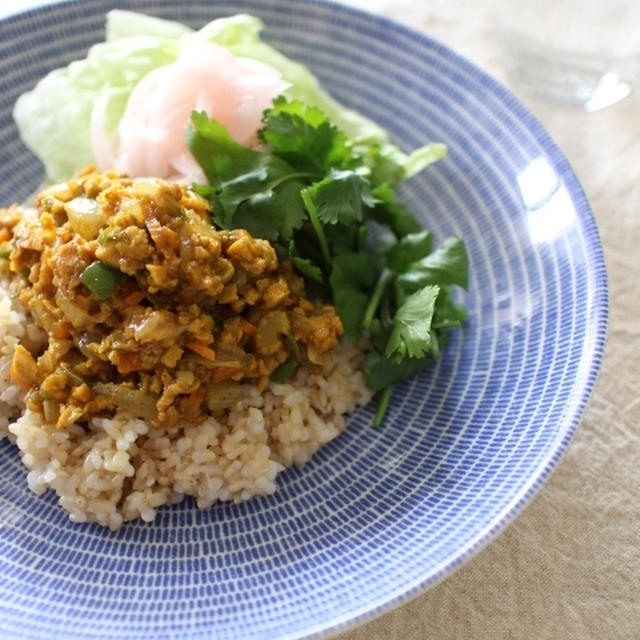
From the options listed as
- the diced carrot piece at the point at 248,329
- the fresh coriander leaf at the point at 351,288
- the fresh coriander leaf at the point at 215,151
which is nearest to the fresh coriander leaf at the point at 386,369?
the fresh coriander leaf at the point at 351,288

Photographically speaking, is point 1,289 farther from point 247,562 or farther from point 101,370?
point 247,562

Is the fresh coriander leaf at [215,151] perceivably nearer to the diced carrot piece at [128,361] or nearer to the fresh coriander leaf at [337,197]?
the fresh coriander leaf at [337,197]

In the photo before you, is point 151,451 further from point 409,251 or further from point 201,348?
point 409,251

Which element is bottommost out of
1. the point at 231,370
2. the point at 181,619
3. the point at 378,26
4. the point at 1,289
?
the point at 181,619

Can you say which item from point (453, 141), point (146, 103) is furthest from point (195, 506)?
point (453, 141)

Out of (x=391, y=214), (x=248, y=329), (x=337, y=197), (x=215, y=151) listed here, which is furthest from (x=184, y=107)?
(x=248, y=329)

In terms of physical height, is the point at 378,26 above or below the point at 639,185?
above
